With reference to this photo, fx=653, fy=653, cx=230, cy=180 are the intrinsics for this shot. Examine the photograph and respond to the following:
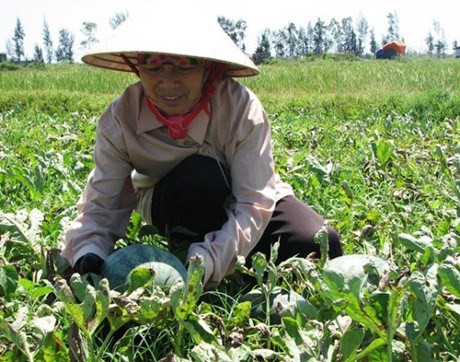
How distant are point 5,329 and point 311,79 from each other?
12.1 m

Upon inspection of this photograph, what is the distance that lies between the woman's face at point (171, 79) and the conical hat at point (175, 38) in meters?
0.11

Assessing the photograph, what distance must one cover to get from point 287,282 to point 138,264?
0.45 m

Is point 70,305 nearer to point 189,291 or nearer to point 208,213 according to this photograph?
point 189,291

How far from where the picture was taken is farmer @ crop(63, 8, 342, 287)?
205cm

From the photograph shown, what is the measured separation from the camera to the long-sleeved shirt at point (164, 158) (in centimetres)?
217

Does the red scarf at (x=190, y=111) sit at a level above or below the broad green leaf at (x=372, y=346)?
above

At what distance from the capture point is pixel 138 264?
1895 mm

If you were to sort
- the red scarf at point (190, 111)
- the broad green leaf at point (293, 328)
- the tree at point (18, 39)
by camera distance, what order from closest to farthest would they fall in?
1. the broad green leaf at point (293, 328)
2. the red scarf at point (190, 111)
3. the tree at point (18, 39)

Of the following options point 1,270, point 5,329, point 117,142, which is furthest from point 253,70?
point 5,329

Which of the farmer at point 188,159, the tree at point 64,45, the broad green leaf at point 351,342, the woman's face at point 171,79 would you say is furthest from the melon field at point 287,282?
the tree at point 64,45

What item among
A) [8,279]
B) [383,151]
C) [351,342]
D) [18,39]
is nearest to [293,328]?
[351,342]

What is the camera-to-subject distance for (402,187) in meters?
3.15

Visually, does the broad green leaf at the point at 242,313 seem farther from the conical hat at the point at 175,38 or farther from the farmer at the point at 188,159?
the conical hat at the point at 175,38

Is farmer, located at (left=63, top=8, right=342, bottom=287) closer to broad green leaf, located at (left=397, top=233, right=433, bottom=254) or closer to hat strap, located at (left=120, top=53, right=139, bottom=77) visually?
hat strap, located at (left=120, top=53, right=139, bottom=77)
